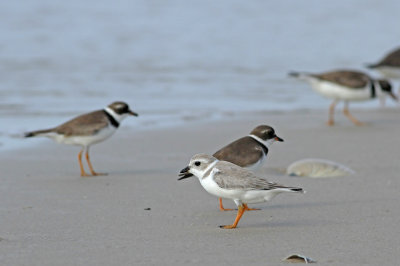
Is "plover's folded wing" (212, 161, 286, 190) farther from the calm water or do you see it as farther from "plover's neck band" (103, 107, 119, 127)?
the calm water

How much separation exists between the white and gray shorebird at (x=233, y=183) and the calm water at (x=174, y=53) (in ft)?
14.4

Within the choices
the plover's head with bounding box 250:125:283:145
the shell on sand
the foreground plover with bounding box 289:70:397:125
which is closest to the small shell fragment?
the plover's head with bounding box 250:125:283:145

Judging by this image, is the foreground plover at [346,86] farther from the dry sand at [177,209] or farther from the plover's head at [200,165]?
the plover's head at [200,165]

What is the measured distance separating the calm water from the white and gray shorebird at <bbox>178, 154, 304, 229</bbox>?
14.4ft

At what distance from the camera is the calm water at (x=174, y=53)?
12.0 m

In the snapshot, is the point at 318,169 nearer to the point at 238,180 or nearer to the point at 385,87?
the point at 238,180

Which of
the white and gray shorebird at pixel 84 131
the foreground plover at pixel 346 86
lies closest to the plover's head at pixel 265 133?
the white and gray shorebird at pixel 84 131

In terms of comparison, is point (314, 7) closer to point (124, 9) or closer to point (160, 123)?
point (124, 9)

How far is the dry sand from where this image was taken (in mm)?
4758

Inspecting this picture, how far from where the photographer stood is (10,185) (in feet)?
22.9

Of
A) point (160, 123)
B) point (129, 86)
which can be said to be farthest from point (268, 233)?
point (129, 86)

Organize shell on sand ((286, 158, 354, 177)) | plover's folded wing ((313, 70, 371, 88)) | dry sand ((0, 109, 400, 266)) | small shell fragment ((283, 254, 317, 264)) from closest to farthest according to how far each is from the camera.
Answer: small shell fragment ((283, 254, 317, 264)) → dry sand ((0, 109, 400, 266)) → shell on sand ((286, 158, 354, 177)) → plover's folded wing ((313, 70, 371, 88))

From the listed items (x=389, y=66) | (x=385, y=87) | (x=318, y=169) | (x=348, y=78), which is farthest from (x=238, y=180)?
(x=389, y=66)

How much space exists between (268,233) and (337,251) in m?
0.68
